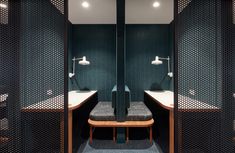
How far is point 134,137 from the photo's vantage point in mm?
2959

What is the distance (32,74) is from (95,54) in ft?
9.15

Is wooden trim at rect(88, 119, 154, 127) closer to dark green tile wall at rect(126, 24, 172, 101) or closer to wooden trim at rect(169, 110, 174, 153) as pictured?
wooden trim at rect(169, 110, 174, 153)

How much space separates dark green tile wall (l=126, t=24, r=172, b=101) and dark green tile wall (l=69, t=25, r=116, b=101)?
0.40 metres

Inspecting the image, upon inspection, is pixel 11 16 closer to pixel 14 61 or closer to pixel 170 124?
pixel 14 61

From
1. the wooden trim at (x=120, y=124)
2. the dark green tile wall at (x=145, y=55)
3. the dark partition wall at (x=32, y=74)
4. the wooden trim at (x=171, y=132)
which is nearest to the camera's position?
the dark partition wall at (x=32, y=74)

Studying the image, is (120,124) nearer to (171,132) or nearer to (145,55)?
(171,132)

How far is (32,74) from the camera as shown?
1.08 m

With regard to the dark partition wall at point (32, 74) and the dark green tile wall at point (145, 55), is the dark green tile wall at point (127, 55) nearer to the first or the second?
the dark green tile wall at point (145, 55)

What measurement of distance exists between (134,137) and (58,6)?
2.55 metres

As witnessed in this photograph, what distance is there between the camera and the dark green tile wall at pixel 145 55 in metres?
3.78

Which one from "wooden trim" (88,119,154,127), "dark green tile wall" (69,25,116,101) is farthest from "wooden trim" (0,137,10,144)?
"dark green tile wall" (69,25,116,101)

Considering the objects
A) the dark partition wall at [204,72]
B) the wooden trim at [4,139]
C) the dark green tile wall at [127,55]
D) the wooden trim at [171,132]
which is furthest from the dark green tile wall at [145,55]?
the wooden trim at [4,139]

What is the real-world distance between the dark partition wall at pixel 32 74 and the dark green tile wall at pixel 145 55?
110 inches

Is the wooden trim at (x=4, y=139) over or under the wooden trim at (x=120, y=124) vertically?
over
